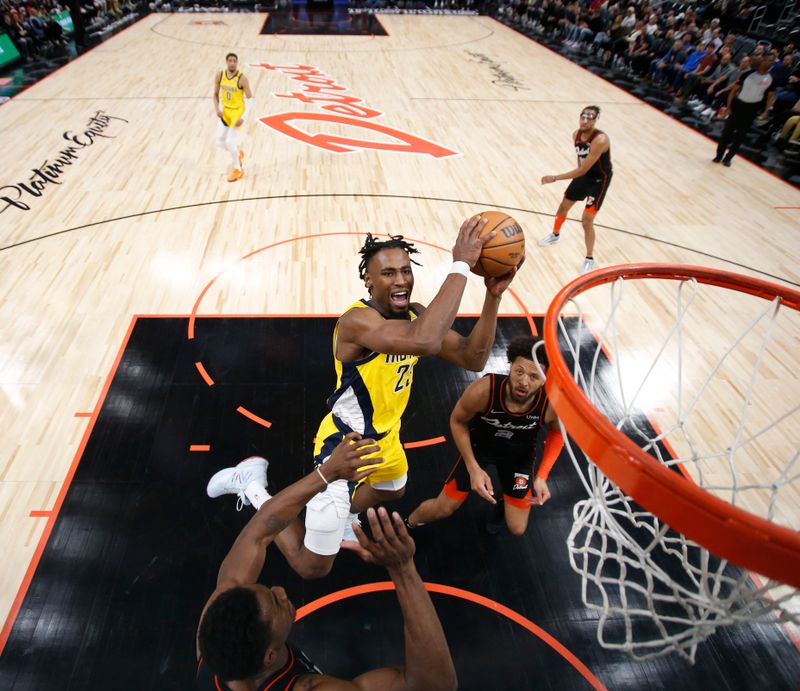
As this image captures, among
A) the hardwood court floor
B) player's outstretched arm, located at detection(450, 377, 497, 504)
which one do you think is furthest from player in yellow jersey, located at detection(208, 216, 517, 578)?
the hardwood court floor

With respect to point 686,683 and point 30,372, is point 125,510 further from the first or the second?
point 686,683

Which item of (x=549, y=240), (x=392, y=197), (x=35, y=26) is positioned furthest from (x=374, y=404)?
(x=35, y=26)

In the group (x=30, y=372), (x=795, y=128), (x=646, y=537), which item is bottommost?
(x=30, y=372)

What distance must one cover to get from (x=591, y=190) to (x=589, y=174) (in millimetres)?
181

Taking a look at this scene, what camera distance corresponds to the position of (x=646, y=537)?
140 inches

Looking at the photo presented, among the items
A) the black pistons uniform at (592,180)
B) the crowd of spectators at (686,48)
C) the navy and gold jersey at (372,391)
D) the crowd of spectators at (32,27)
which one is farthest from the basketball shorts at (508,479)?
the crowd of spectators at (32,27)

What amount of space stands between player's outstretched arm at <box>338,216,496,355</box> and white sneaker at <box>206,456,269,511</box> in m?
1.63

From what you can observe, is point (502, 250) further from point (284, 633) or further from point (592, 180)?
point (592, 180)

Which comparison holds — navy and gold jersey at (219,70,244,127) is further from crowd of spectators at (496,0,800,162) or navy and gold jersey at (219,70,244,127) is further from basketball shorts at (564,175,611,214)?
crowd of spectators at (496,0,800,162)

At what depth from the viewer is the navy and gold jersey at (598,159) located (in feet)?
19.3

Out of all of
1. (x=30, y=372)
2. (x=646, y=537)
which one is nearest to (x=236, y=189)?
(x=30, y=372)

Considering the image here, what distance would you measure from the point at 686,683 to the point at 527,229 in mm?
5463

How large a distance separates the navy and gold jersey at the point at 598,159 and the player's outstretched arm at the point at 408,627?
535cm

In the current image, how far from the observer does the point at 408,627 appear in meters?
1.88
